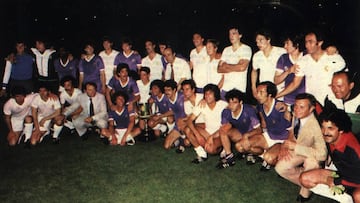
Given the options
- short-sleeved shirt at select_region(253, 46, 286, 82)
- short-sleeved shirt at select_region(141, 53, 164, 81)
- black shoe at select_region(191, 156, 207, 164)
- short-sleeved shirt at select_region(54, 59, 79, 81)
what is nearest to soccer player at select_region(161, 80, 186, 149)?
black shoe at select_region(191, 156, 207, 164)

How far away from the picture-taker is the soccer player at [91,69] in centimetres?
780

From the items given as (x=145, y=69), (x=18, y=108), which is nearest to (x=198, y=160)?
(x=145, y=69)

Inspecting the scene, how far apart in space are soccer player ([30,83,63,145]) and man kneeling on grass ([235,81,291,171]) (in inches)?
146

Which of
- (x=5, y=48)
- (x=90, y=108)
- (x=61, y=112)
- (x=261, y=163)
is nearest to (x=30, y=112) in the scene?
(x=61, y=112)

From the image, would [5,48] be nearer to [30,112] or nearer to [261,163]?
[30,112]

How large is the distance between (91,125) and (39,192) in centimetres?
271

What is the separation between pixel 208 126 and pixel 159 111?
1451 millimetres

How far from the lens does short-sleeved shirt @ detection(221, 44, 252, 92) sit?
618 cm

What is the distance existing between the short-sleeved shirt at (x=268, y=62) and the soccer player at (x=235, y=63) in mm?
241

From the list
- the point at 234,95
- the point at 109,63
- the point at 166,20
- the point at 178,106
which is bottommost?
the point at 178,106

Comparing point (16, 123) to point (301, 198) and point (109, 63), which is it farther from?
point (301, 198)

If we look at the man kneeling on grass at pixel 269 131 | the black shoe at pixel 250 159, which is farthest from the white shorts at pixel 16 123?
the black shoe at pixel 250 159

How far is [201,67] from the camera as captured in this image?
6734 mm

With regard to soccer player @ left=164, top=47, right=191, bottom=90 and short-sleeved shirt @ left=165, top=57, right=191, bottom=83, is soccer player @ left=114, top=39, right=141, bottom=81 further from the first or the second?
short-sleeved shirt @ left=165, top=57, right=191, bottom=83
